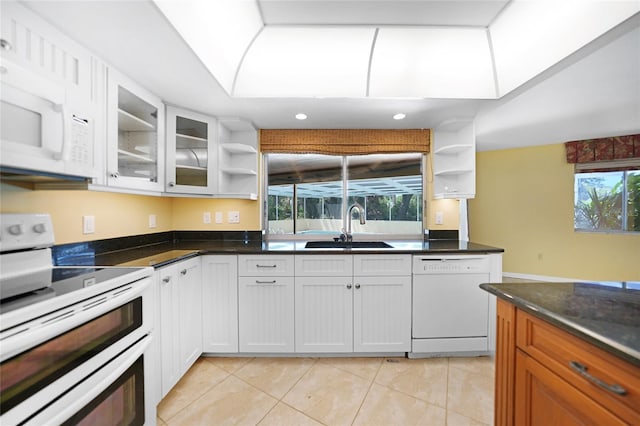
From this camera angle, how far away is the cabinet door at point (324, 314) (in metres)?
1.97

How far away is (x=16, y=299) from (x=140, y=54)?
130 centimetres

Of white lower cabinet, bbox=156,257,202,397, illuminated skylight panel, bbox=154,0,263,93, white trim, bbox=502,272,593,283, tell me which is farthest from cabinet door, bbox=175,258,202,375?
white trim, bbox=502,272,593,283

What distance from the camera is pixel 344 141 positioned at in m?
2.57

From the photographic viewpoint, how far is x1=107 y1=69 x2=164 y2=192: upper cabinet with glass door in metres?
1.45

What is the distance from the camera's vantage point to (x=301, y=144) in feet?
8.38

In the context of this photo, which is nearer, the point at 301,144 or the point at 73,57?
the point at 73,57

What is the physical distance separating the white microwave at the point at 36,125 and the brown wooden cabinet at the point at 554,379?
1939 millimetres

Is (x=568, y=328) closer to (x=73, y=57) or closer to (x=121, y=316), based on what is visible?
(x=121, y=316)

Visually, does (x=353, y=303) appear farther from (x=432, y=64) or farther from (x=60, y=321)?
(x=432, y=64)

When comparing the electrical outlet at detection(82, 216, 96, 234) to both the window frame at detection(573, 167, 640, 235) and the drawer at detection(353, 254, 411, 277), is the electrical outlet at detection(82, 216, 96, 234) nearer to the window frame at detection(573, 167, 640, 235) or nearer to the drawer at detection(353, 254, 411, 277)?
the drawer at detection(353, 254, 411, 277)

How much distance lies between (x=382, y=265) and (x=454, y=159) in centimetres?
146

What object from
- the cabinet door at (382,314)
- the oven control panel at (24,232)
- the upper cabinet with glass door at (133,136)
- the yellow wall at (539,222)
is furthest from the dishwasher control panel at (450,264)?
the yellow wall at (539,222)

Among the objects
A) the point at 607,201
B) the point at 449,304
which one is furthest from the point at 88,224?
the point at 607,201

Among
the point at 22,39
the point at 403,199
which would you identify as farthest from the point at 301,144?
the point at 22,39
